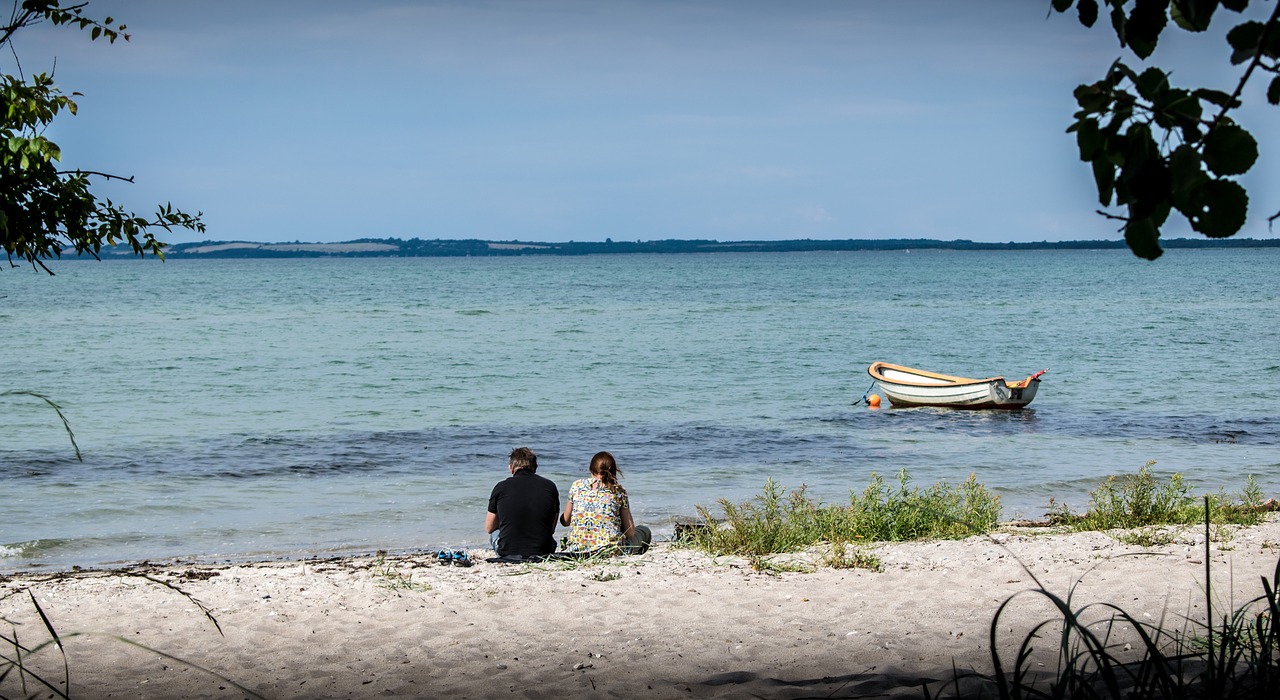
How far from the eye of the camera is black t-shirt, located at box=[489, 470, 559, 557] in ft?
32.8

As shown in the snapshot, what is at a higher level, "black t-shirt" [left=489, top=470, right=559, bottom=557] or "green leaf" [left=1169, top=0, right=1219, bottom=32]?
"green leaf" [left=1169, top=0, right=1219, bottom=32]

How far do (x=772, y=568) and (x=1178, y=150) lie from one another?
6991mm

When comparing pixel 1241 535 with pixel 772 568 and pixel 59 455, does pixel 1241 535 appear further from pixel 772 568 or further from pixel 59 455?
pixel 59 455

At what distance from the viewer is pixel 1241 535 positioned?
32.0 ft

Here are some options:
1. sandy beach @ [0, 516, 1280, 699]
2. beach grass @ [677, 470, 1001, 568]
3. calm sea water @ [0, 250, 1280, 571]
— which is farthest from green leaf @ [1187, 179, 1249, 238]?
calm sea water @ [0, 250, 1280, 571]

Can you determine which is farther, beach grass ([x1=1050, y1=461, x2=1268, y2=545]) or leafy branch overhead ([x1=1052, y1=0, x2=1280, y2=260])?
beach grass ([x1=1050, y1=461, x2=1268, y2=545])

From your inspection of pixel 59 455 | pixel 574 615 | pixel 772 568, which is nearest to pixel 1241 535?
pixel 772 568

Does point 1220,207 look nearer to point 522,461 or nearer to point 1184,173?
point 1184,173

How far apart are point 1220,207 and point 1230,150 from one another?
121mm

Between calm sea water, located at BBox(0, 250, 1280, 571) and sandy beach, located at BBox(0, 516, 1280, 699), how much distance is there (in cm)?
331

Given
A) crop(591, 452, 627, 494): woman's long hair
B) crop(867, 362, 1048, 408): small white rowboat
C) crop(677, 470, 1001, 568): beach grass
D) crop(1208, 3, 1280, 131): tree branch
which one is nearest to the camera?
crop(1208, 3, 1280, 131): tree branch

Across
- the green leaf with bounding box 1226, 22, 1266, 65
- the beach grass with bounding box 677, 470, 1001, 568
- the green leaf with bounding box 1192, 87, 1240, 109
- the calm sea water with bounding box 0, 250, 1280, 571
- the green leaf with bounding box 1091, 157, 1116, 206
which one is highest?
the green leaf with bounding box 1226, 22, 1266, 65

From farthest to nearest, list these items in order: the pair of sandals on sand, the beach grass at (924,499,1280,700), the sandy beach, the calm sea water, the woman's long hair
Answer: the calm sea water, the woman's long hair, the pair of sandals on sand, the sandy beach, the beach grass at (924,499,1280,700)

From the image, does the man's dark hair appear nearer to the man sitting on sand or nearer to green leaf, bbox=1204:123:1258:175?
the man sitting on sand
